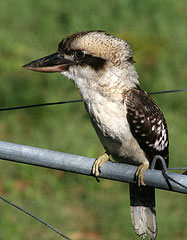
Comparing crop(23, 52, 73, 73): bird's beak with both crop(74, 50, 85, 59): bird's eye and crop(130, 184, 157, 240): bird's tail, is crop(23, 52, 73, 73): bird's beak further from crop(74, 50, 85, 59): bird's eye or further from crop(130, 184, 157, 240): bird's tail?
crop(130, 184, 157, 240): bird's tail

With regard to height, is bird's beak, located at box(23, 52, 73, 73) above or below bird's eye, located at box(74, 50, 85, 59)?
below

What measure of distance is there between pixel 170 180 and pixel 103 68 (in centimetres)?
140

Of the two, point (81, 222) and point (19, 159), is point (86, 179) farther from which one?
point (19, 159)

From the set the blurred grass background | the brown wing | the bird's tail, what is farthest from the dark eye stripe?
the blurred grass background

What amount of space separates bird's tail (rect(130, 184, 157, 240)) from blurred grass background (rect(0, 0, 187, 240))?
1.06 m

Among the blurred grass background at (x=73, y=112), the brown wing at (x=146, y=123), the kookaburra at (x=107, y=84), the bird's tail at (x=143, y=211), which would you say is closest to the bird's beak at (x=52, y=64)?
the kookaburra at (x=107, y=84)

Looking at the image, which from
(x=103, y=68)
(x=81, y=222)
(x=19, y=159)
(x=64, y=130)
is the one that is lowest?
(x=19, y=159)

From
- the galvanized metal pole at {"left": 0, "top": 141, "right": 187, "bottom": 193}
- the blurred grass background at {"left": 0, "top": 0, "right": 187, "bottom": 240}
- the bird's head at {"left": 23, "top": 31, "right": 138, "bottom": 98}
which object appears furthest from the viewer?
Result: the blurred grass background at {"left": 0, "top": 0, "right": 187, "bottom": 240}

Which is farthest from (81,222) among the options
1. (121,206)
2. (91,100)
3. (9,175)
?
(91,100)

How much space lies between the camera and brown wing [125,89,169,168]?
349 cm

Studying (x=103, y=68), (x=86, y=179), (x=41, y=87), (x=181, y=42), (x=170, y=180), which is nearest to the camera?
(x=170, y=180)

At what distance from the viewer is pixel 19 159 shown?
8.11ft

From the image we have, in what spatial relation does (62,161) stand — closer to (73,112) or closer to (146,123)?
(146,123)

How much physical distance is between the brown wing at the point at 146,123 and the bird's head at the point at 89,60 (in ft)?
0.52
